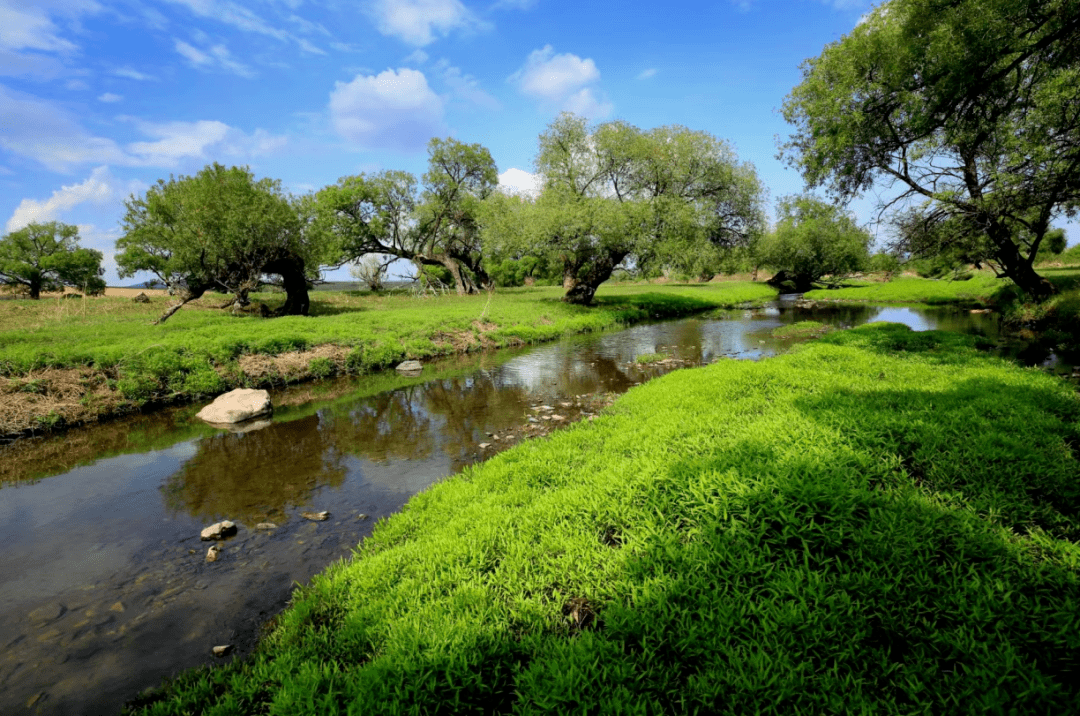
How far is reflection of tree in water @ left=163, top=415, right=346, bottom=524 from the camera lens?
297 inches

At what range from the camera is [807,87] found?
62.7 ft

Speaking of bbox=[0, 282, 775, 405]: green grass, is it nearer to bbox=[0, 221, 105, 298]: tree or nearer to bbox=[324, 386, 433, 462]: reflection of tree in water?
bbox=[324, 386, 433, 462]: reflection of tree in water

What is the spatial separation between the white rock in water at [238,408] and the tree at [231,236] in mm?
13655

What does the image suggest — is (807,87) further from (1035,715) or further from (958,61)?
(1035,715)

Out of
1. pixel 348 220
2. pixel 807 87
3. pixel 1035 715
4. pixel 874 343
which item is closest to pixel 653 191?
pixel 807 87

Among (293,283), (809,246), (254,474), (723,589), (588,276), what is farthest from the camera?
(809,246)

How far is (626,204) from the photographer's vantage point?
30.7 metres

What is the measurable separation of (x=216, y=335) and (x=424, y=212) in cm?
3094

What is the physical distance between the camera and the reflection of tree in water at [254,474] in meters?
7.54

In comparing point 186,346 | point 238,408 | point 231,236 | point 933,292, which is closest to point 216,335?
point 186,346

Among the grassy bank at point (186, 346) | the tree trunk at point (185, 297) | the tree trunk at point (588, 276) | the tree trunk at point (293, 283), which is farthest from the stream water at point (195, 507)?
the tree trunk at point (588, 276)

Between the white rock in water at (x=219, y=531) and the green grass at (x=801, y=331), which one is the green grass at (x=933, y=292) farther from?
the white rock in water at (x=219, y=531)

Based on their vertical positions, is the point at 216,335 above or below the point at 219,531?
above

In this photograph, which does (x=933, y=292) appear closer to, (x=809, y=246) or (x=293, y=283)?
(x=809, y=246)
